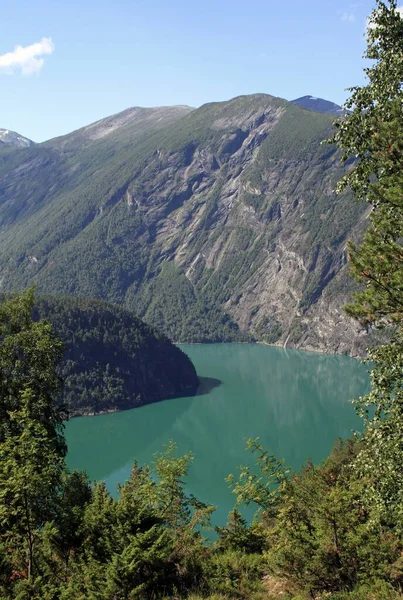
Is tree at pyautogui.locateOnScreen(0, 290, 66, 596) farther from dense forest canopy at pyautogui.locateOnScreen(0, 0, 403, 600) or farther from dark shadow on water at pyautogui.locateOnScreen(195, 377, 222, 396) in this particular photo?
dark shadow on water at pyautogui.locateOnScreen(195, 377, 222, 396)

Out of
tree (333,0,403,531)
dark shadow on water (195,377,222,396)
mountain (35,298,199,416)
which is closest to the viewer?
tree (333,0,403,531)

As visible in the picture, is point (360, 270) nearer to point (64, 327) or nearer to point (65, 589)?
point (65, 589)

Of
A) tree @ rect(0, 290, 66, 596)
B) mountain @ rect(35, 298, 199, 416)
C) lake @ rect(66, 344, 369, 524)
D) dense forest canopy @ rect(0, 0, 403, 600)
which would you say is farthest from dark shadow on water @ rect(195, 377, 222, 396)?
dense forest canopy @ rect(0, 0, 403, 600)

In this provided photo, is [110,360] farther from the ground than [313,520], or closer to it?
closer to it

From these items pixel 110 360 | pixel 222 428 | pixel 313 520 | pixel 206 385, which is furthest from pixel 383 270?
pixel 206 385

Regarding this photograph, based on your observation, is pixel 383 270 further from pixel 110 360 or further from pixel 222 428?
pixel 110 360
